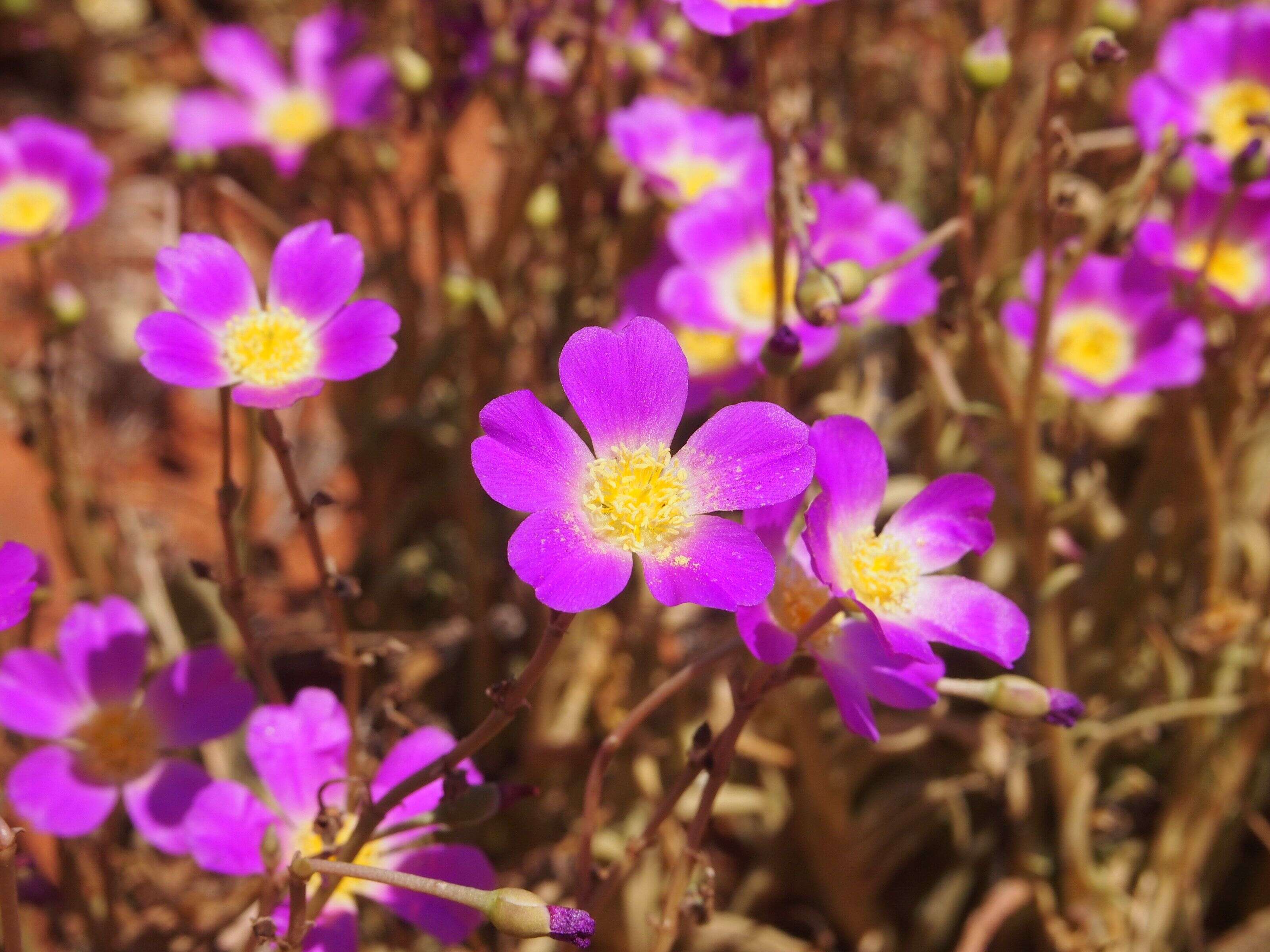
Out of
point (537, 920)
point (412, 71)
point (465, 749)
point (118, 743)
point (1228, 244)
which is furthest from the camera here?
point (1228, 244)

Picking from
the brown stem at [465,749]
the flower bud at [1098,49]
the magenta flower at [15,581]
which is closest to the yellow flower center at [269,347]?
the magenta flower at [15,581]

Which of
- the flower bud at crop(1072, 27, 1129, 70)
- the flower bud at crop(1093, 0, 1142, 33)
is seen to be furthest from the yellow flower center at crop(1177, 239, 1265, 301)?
the flower bud at crop(1072, 27, 1129, 70)

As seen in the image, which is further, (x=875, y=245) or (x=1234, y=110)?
(x=1234, y=110)

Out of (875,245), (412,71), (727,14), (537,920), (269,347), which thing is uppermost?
(727,14)

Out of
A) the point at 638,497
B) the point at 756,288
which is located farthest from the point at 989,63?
the point at 638,497

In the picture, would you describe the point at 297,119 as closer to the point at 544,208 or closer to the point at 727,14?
the point at 544,208

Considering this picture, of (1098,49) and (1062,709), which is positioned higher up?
(1098,49)
